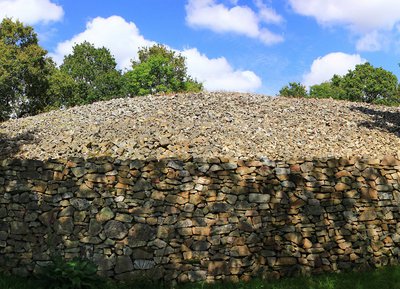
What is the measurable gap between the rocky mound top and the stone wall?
10.1 ft

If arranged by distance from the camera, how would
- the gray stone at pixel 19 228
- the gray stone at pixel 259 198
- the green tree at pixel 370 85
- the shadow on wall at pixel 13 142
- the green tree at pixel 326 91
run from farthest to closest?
the green tree at pixel 326 91 < the green tree at pixel 370 85 < the shadow on wall at pixel 13 142 < the gray stone at pixel 259 198 < the gray stone at pixel 19 228

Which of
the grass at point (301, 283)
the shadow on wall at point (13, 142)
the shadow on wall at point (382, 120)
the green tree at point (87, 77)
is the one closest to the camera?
the grass at point (301, 283)

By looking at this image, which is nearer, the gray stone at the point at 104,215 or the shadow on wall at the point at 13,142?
the gray stone at the point at 104,215

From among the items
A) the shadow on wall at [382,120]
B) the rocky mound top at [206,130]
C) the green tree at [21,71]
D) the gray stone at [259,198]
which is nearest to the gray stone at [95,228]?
the gray stone at [259,198]

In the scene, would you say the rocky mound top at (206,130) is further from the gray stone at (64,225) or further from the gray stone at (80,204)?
the gray stone at (64,225)

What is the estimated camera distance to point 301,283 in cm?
827

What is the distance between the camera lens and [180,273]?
8273 mm

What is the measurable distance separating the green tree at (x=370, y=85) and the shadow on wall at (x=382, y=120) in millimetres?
27717

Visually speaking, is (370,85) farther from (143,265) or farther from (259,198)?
(143,265)

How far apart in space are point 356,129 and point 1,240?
38.8 feet

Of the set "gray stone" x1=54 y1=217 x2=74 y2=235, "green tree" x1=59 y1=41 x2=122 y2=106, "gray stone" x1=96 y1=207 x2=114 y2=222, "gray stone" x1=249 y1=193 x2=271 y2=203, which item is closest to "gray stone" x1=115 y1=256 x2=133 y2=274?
"gray stone" x1=96 y1=207 x2=114 y2=222

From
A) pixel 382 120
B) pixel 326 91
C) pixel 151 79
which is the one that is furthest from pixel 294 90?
pixel 382 120

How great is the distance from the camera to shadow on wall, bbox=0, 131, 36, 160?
13.4 meters

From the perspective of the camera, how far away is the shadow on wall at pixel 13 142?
13.4 meters
